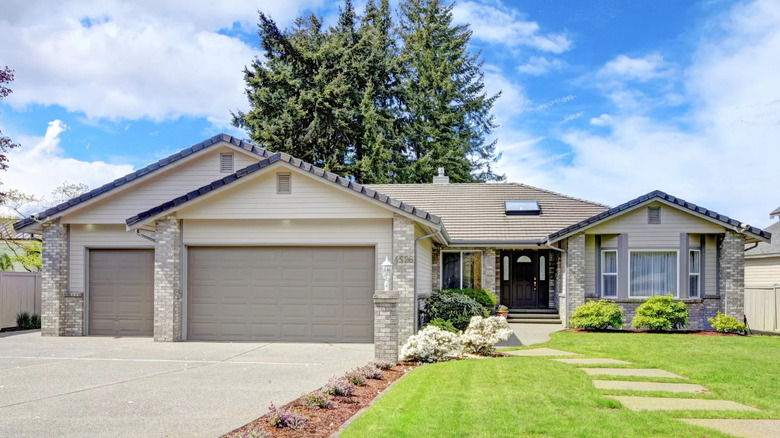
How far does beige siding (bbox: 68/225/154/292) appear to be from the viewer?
15.2 m

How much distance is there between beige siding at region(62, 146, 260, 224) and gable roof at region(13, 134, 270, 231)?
0.25 meters

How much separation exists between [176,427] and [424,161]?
88.8ft

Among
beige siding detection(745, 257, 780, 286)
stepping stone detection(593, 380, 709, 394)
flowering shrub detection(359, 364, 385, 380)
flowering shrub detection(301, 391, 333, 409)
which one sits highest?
beige siding detection(745, 257, 780, 286)

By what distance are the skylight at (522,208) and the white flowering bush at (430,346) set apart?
11.1 meters

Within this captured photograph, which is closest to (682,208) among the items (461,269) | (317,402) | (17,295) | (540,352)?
(461,269)

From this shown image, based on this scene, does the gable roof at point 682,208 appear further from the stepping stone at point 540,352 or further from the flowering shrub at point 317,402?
the flowering shrub at point 317,402

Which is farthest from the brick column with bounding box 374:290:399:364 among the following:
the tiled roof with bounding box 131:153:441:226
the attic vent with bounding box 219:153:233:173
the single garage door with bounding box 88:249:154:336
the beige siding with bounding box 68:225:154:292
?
the beige siding with bounding box 68:225:154:292

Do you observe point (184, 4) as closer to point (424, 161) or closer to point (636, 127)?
point (636, 127)

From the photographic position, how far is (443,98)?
113 ft

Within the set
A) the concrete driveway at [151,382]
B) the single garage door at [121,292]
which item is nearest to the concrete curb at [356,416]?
the concrete driveway at [151,382]

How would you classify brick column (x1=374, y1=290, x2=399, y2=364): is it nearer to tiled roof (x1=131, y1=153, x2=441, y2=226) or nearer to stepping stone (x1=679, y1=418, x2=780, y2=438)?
tiled roof (x1=131, y1=153, x2=441, y2=226)

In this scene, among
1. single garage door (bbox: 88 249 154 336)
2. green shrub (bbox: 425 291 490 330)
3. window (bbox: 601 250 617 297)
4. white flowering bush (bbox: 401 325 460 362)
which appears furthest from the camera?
window (bbox: 601 250 617 297)

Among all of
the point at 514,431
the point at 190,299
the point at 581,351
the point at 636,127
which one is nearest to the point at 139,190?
the point at 190,299

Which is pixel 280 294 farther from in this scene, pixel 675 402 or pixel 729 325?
pixel 729 325
